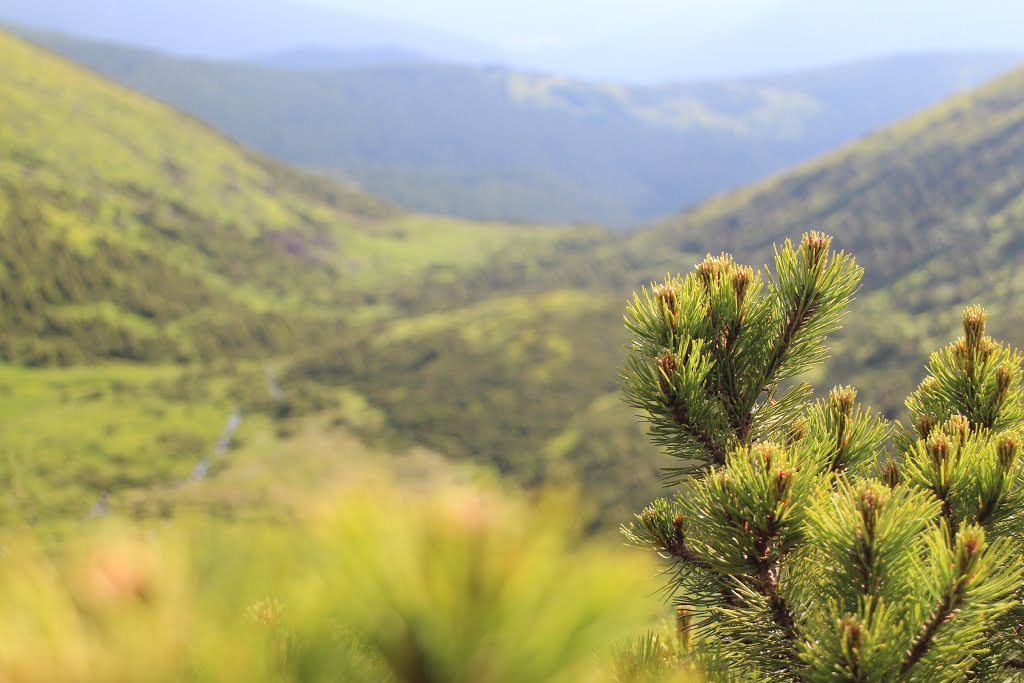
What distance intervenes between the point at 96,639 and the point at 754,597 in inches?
115

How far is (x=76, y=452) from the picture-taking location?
143m

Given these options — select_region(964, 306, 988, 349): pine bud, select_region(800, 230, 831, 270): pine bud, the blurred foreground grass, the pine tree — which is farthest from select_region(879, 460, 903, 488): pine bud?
the blurred foreground grass

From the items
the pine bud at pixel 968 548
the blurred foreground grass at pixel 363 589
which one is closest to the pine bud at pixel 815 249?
the pine bud at pixel 968 548

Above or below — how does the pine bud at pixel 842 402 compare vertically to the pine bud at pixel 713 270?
below

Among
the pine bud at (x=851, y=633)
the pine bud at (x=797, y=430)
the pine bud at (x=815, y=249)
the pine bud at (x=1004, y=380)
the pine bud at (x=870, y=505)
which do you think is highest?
the pine bud at (x=815, y=249)

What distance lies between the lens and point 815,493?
3.28 metres

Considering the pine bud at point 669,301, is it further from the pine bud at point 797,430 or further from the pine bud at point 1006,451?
the pine bud at point 1006,451

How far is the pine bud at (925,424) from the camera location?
440 cm

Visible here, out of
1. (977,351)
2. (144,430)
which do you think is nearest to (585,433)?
(144,430)

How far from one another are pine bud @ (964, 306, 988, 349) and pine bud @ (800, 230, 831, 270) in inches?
37.8

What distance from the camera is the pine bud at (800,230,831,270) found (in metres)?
3.92

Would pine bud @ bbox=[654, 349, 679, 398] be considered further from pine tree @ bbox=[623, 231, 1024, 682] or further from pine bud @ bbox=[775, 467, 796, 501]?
pine bud @ bbox=[775, 467, 796, 501]

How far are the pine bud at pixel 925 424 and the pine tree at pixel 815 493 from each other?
0.01 meters

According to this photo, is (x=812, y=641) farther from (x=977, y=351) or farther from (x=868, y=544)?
(x=977, y=351)
